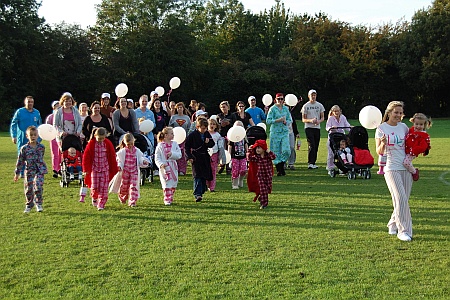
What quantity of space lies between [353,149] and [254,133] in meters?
2.59

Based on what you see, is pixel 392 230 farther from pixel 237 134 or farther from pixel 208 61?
pixel 208 61

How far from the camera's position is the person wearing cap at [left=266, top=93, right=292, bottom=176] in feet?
44.2

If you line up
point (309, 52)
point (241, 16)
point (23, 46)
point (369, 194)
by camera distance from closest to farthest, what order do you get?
point (369, 194)
point (23, 46)
point (309, 52)
point (241, 16)

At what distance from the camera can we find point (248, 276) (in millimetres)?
5633

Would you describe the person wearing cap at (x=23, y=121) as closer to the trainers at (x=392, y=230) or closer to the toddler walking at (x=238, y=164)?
the toddler walking at (x=238, y=164)

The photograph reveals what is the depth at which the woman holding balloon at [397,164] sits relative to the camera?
700 centimetres

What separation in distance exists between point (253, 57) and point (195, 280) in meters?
51.2

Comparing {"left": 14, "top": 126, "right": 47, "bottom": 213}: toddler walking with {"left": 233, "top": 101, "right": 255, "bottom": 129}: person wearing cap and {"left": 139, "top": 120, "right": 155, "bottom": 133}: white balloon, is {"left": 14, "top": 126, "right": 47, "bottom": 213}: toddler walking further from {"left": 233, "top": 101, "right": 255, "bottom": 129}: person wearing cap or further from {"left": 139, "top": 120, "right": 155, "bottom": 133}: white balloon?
{"left": 233, "top": 101, "right": 255, "bottom": 129}: person wearing cap

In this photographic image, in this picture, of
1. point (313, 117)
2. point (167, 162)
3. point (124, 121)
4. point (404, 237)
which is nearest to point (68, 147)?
→ point (124, 121)

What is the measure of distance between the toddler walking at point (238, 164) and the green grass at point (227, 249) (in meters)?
0.84

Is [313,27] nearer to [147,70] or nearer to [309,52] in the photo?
[309,52]

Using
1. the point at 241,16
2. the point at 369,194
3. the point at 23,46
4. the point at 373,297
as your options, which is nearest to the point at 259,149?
the point at 369,194

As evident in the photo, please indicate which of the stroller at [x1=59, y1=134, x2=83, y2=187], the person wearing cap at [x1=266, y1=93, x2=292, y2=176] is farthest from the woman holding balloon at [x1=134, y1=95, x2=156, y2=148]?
the person wearing cap at [x1=266, y1=93, x2=292, y2=176]

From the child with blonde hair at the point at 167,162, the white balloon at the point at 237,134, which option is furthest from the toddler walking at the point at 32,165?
the white balloon at the point at 237,134
